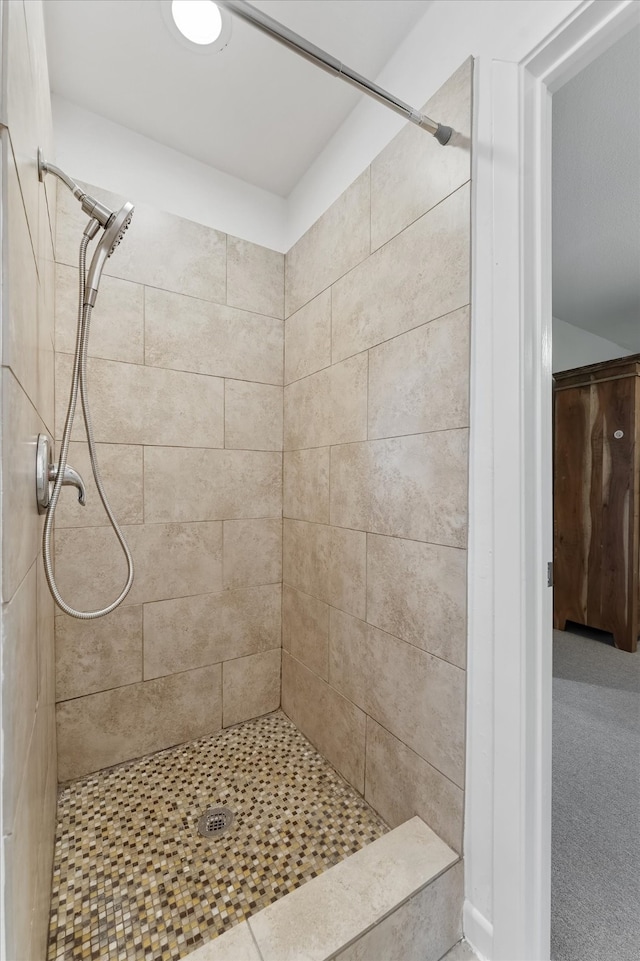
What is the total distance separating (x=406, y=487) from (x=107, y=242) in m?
1.03

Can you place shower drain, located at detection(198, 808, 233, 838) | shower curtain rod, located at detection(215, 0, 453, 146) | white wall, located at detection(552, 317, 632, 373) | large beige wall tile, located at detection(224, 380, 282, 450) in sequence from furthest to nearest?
white wall, located at detection(552, 317, 632, 373)
large beige wall tile, located at detection(224, 380, 282, 450)
shower drain, located at detection(198, 808, 233, 838)
shower curtain rod, located at detection(215, 0, 453, 146)

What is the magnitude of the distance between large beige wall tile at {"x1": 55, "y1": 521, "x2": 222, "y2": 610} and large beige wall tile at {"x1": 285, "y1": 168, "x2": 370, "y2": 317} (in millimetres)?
1054

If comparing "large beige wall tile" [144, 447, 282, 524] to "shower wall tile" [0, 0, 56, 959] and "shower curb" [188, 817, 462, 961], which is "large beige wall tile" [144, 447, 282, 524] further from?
"shower curb" [188, 817, 462, 961]

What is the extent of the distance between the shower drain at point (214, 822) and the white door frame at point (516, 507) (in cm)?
74

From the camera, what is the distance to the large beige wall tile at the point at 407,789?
109 cm

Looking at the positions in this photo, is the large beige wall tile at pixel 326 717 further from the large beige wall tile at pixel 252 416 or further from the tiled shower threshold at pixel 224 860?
the large beige wall tile at pixel 252 416

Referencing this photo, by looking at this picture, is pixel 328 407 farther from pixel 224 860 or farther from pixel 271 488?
pixel 224 860

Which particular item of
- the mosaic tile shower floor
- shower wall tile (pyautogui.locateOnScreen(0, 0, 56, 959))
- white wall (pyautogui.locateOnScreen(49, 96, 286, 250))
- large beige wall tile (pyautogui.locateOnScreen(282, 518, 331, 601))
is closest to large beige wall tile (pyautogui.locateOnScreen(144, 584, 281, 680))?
large beige wall tile (pyautogui.locateOnScreen(282, 518, 331, 601))

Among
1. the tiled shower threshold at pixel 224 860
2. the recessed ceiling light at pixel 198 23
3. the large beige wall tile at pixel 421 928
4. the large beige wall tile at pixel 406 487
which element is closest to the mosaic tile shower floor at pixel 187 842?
the tiled shower threshold at pixel 224 860

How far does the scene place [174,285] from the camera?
66.3 inches

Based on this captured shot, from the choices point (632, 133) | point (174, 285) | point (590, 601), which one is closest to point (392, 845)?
point (174, 285)

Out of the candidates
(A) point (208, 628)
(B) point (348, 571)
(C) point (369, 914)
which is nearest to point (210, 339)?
(B) point (348, 571)

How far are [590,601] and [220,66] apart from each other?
3.66 m

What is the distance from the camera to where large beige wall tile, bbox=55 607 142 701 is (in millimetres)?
1504
